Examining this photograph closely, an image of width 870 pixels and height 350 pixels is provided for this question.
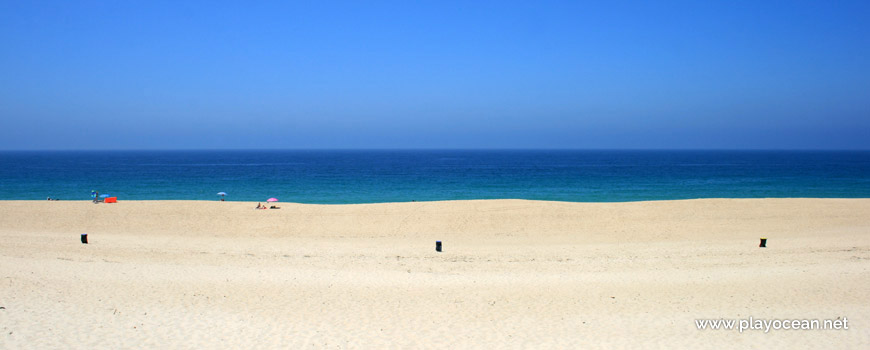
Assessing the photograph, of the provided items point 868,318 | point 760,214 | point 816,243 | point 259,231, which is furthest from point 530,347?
point 760,214

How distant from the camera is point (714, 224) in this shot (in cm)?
2495

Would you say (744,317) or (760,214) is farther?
(760,214)

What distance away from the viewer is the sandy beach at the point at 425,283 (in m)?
9.15

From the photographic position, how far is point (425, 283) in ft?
42.7

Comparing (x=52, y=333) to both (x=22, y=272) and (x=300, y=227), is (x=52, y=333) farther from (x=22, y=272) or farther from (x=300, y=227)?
(x=300, y=227)

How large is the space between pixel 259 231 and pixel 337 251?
24.5 ft

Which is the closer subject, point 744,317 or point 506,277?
point 744,317

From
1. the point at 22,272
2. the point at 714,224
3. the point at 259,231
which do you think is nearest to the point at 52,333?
the point at 22,272

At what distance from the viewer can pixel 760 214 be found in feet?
88.8

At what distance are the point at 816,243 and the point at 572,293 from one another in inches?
→ 525

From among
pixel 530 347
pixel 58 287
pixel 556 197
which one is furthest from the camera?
pixel 556 197

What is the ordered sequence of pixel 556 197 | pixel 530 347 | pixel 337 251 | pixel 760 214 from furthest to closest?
pixel 556 197 → pixel 760 214 → pixel 337 251 → pixel 530 347

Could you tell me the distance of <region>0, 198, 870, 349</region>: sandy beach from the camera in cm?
915

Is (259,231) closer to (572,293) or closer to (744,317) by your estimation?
(572,293)
